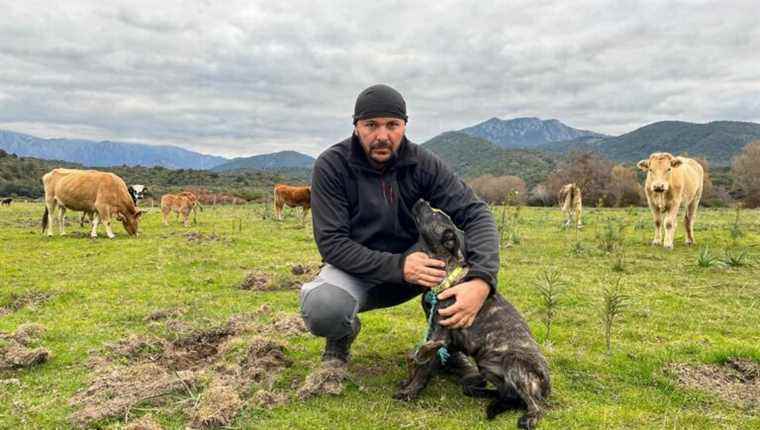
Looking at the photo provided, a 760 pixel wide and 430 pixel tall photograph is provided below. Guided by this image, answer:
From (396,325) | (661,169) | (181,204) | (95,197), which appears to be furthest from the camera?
(181,204)

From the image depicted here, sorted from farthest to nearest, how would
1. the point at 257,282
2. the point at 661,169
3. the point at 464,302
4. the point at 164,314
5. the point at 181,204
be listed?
the point at 181,204 < the point at 661,169 < the point at 257,282 < the point at 164,314 < the point at 464,302

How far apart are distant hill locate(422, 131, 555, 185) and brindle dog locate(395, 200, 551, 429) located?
59.8 m

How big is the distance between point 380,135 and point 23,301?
22.4 ft

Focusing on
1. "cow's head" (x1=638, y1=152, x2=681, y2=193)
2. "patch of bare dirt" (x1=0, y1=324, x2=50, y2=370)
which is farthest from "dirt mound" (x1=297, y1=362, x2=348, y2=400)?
"cow's head" (x1=638, y1=152, x2=681, y2=193)

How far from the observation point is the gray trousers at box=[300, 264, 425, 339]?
14.3ft

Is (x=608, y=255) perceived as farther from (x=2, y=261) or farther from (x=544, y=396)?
(x=2, y=261)

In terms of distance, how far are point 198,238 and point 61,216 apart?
5.48 metres

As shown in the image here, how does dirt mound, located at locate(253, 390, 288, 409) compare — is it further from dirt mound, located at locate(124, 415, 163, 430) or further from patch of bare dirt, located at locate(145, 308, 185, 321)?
patch of bare dirt, located at locate(145, 308, 185, 321)

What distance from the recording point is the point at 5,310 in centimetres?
732

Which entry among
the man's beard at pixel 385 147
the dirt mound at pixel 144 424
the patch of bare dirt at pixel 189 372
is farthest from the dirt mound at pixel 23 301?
the man's beard at pixel 385 147

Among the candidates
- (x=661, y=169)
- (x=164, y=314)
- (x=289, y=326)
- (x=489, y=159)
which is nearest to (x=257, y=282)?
(x=164, y=314)

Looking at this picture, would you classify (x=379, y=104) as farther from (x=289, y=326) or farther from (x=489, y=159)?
(x=489, y=159)

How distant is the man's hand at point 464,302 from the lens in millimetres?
3902

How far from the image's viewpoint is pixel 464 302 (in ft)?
12.8
